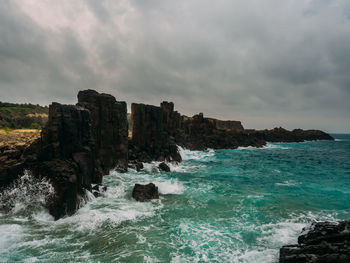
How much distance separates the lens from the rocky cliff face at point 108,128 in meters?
27.4

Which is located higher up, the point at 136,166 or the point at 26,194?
the point at 26,194

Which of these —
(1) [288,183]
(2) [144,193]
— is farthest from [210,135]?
(2) [144,193]

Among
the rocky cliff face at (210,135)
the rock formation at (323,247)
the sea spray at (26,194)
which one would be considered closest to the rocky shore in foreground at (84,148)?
the sea spray at (26,194)

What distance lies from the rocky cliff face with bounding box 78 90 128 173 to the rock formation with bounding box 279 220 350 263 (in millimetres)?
22777

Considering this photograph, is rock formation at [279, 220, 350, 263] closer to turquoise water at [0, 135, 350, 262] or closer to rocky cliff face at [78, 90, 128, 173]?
turquoise water at [0, 135, 350, 262]

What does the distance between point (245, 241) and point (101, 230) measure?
8317 mm

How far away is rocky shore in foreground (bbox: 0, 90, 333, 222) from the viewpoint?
14.4 m

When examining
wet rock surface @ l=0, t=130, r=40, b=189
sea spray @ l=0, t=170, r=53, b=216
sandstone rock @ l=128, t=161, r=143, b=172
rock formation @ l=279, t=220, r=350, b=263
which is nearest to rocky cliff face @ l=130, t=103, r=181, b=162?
sandstone rock @ l=128, t=161, r=143, b=172

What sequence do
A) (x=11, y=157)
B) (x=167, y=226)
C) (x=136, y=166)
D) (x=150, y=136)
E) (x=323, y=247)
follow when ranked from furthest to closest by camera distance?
(x=150, y=136), (x=136, y=166), (x=11, y=157), (x=167, y=226), (x=323, y=247)

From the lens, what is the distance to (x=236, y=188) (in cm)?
2364

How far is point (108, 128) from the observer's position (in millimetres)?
28828

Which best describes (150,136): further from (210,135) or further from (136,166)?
(210,135)

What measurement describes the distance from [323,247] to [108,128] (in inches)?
1020

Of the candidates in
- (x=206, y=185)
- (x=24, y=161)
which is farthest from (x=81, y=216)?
(x=206, y=185)
